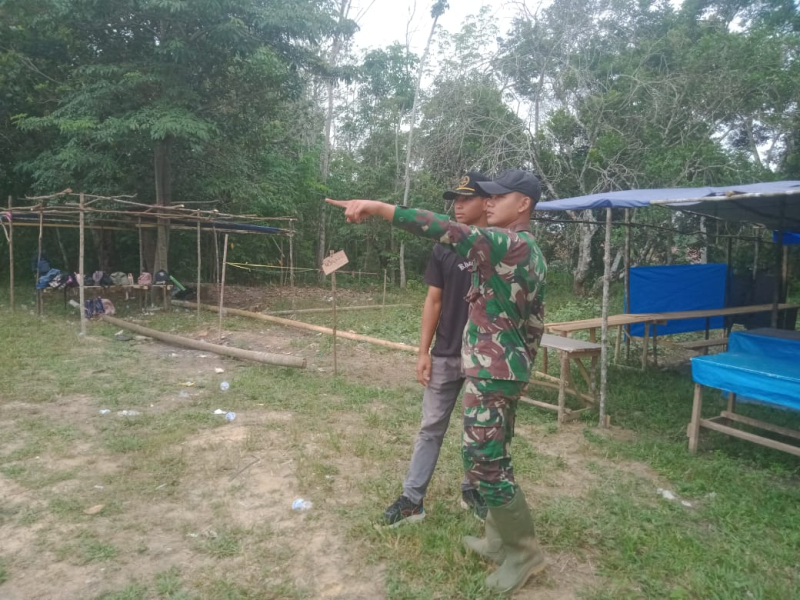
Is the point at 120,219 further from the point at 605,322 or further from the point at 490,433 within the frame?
the point at 490,433

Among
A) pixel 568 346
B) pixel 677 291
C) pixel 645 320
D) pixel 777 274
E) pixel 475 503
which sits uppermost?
pixel 777 274

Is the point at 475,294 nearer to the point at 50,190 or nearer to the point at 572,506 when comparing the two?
the point at 572,506

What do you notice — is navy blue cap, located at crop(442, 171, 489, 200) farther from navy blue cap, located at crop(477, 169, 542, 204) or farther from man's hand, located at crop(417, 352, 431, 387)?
man's hand, located at crop(417, 352, 431, 387)

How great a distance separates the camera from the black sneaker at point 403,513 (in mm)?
2986

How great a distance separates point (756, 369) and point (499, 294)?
9.12 feet

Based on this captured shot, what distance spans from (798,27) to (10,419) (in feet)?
60.0

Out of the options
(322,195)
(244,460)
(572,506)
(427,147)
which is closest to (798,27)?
(427,147)

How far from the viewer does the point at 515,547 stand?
8.17ft

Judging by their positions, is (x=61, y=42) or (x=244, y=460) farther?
(x=61, y=42)

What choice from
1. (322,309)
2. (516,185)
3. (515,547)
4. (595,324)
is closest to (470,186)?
(516,185)

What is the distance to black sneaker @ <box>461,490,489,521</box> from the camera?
3.09 m

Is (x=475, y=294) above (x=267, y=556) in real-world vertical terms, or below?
above

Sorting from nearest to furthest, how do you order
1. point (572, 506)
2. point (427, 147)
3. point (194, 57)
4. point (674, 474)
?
point (572, 506), point (674, 474), point (194, 57), point (427, 147)

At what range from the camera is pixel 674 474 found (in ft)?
12.8
